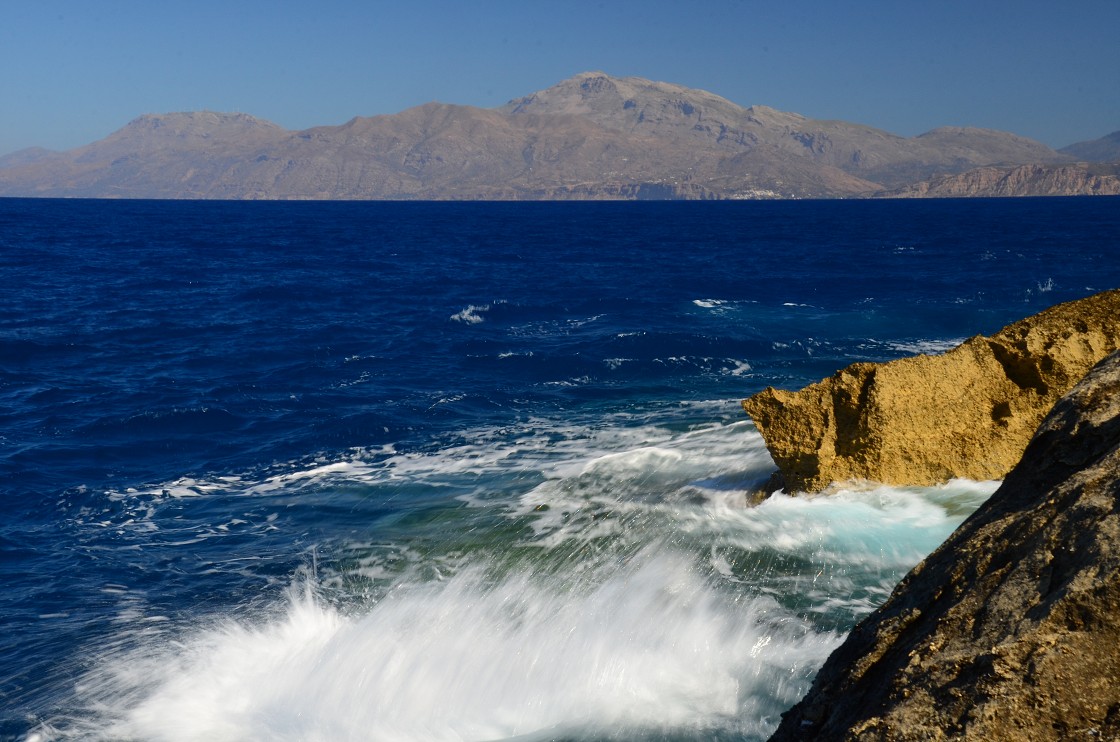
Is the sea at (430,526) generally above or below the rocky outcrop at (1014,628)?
below

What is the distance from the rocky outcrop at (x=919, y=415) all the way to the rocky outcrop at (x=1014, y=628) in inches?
241

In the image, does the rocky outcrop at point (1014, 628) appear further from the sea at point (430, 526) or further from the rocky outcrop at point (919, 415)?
the rocky outcrop at point (919, 415)

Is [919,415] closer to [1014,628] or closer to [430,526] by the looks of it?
[430,526]

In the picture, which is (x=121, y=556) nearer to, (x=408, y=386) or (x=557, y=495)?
(x=557, y=495)

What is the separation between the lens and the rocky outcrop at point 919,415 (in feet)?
33.5

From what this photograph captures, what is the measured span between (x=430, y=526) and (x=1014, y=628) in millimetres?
9902

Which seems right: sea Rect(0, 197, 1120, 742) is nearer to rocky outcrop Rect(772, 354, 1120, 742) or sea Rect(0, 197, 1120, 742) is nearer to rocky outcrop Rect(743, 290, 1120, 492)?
rocky outcrop Rect(743, 290, 1120, 492)

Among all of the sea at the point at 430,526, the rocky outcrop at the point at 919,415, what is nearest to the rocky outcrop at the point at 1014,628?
the sea at the point at 430,526

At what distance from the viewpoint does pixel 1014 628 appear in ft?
10.0

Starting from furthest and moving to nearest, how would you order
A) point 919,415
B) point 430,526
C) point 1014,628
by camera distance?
point 430,526
point 919,415
point 1014,628

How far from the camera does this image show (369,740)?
785 centimetres

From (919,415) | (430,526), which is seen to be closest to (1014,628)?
(919,415)

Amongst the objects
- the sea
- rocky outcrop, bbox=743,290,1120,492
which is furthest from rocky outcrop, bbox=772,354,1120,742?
rocky outcrop, bbox=743,290,1120,492

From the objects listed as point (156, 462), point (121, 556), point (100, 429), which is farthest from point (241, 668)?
point (100, 429)
